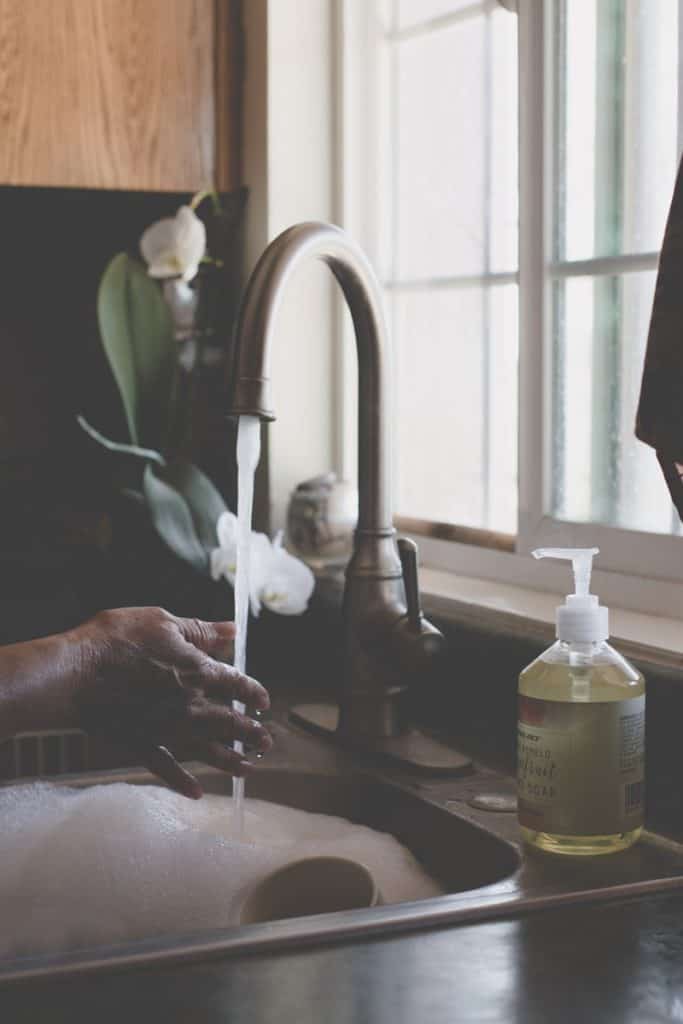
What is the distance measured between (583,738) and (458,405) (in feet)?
2.78

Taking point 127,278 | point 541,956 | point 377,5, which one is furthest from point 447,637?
point 377,5

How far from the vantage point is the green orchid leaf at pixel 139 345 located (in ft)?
6.31

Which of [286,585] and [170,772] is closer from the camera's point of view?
[170,772]

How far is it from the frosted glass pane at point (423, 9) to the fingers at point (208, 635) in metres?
0.94

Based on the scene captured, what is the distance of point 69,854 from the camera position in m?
1.14

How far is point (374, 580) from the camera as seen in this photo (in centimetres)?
135

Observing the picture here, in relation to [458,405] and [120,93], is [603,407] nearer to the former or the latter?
[458,405]

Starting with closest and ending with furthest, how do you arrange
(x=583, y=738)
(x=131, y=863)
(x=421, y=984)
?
(x=421, y=984)
(x=583, y=738)
(x=131, y=863)

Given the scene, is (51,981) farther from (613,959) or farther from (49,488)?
(49,488)

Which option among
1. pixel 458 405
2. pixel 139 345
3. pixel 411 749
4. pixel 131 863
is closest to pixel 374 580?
pixel 411 749

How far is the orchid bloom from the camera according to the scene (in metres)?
1.61

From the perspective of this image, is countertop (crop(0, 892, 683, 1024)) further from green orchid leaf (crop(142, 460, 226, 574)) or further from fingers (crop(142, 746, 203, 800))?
green orchid leaf (crop(142, 460, 226, 574))

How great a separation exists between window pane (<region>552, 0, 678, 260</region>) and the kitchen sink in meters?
0.59

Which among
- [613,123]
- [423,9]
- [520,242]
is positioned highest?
[423,9]
